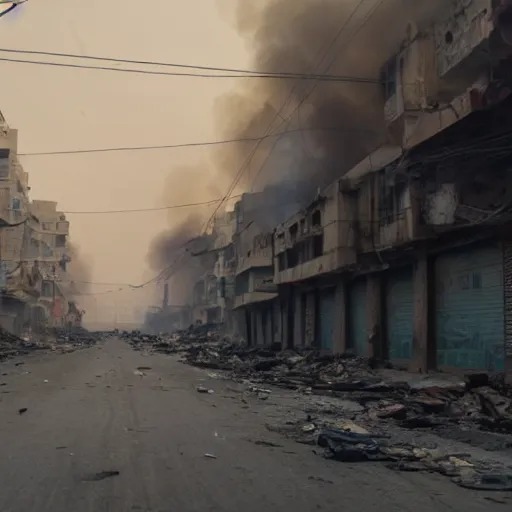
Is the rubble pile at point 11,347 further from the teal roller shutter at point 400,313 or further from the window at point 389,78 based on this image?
the window at point 389,78

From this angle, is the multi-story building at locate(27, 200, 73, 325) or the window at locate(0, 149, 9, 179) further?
the multi-story building at locate(27, 200, 73, 325)

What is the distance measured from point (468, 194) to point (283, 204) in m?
35.1

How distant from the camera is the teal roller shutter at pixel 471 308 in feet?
46.7

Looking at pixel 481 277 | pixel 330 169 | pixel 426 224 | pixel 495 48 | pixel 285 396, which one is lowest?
pixel 285 396

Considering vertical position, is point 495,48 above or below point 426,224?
above

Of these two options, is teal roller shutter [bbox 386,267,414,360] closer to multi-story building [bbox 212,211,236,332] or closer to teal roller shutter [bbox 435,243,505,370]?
teal roller shutter [bbox 435,243,505,370]

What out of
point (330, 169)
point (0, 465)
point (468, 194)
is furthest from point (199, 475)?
point (330, 169)

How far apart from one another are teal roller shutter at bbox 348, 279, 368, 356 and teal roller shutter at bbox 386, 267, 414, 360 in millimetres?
1757

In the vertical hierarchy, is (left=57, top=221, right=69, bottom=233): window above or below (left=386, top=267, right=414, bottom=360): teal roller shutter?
above

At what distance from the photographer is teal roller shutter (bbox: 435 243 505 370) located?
14.2 m

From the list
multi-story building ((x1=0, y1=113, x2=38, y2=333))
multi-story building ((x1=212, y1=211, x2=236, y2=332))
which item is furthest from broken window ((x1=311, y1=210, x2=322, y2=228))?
multi-story building ((x1=212, y1=211, x2=236, y2=332))

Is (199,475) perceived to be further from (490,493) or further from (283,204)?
(283,204)

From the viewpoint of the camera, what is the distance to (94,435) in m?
7.32

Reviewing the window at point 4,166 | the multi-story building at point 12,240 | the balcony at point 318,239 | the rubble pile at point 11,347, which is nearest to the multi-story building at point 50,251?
the multi-story building at point 12,240
